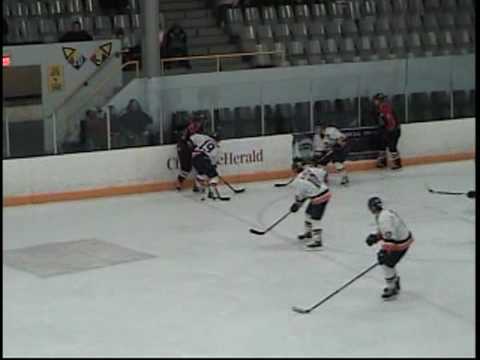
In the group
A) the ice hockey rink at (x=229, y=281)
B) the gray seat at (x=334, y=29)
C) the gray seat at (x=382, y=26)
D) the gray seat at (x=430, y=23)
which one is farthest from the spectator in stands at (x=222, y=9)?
the ice hockey rink at (x=229, y=281)

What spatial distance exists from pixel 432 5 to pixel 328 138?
769cm

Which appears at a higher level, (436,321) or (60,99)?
(60,99)

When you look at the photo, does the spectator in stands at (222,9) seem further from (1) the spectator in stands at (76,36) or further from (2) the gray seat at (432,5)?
(2) the gray seat at (432,5)

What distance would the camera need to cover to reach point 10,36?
740 inches

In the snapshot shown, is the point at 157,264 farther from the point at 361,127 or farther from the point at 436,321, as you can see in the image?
the point at 361,127

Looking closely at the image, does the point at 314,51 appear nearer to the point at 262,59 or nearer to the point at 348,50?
the point at 348,50

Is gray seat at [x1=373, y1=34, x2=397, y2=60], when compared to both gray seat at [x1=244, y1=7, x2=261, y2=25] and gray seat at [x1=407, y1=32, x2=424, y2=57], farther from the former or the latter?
gray seat at [x1=244, y1=7, x2=261, y2=25]

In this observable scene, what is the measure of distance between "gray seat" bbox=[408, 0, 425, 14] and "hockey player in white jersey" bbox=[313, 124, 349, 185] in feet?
23.0

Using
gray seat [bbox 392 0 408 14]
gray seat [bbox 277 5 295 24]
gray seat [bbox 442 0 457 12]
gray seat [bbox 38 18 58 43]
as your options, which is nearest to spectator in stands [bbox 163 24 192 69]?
gray seat [bbox 38 18 58 43]

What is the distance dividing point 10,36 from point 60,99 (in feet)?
8.24

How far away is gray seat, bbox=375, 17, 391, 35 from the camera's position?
21891mm

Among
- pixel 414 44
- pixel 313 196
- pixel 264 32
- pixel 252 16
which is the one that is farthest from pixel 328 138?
pixel 414 44

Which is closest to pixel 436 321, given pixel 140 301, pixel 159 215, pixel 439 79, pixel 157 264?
pixel 140 301

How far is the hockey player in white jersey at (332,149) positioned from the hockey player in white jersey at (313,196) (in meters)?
4.09
